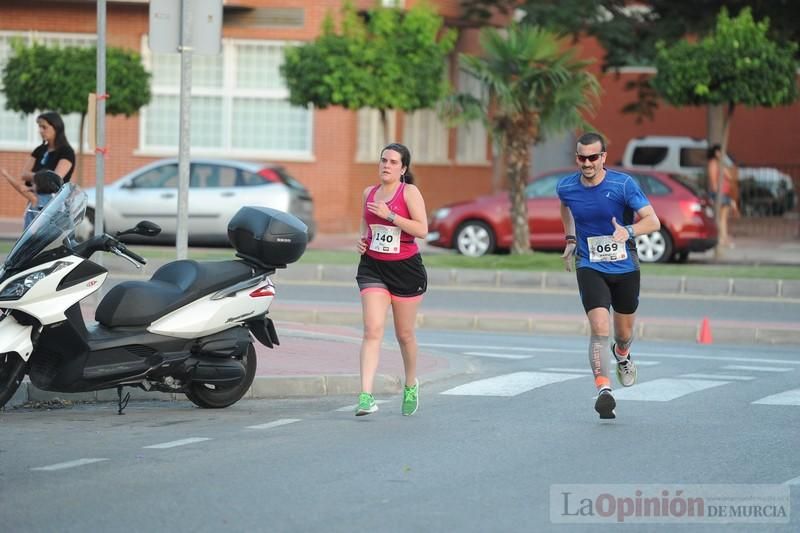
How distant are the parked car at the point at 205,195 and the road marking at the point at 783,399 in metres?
15.3

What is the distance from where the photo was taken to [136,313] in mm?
10188

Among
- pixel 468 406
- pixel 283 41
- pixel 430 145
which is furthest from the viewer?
pixel 430 145

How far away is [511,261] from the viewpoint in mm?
23562

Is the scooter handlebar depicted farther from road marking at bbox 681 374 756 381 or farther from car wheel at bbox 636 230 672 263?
car wheel at bbox 636 230 672 263

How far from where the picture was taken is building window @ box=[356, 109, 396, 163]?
113ft

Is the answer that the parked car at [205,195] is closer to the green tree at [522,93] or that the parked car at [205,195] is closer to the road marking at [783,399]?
the green tree at [522,93]

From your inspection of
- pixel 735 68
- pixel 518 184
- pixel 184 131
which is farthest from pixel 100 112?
pixel 735 68

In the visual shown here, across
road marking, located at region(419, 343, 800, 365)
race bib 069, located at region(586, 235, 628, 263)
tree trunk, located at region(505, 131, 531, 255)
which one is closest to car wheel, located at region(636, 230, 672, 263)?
tree trunk, located at region(505, 131, 531, 255)

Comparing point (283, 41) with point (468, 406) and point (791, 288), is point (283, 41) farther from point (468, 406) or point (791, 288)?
point (468, 406)

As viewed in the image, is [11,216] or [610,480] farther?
[11,216]

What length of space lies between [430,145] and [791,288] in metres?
16.0

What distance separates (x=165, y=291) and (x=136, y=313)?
0.78 feet

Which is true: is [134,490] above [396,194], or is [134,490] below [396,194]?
below

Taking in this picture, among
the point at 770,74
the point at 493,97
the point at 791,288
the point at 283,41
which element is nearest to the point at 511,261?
the point at 493,97
